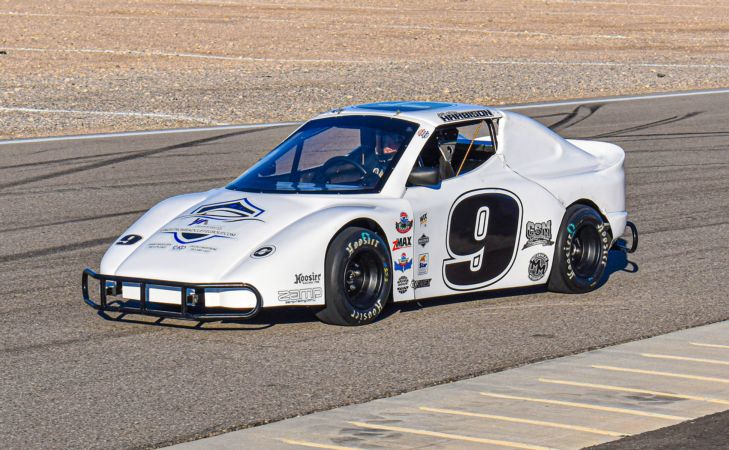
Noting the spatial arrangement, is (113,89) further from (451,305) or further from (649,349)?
(649,349)

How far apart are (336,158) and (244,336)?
1530mm

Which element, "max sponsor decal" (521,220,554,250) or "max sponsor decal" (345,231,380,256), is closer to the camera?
"max sponsor decal" (345,231,380,256)

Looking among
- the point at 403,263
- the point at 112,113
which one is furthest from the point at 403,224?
the point at 112,113

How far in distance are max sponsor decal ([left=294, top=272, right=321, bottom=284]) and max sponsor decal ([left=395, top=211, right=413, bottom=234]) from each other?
2.40 ft

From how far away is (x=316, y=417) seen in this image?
6.45 meters

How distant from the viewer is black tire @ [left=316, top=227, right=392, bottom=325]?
8180 mm

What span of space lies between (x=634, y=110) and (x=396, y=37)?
18.9 m

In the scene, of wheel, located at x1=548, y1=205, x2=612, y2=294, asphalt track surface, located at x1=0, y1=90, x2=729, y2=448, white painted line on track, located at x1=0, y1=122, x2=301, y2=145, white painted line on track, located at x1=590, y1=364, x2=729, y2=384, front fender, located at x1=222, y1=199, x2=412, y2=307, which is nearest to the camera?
asphalt track surface, located at x1=0, y1=90, x2=729, y2=448

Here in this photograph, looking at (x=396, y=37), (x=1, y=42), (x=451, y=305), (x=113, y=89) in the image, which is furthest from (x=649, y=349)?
(x=396, y=37)

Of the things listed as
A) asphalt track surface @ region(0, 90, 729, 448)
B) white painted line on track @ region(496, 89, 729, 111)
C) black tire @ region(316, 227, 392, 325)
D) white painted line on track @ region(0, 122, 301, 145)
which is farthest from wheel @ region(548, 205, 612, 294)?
white painted line on track @ region(496, 89, 729, 111)

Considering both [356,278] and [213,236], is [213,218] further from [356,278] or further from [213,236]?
[356,278]

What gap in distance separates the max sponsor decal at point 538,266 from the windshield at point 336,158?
1324 millimetres

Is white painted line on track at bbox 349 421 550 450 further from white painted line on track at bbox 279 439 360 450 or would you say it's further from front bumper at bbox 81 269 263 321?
front bumper at bbox 81 269 263 321

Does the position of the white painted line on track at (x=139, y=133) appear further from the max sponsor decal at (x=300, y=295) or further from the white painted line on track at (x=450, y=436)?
the white painted line on track at (x=450, y=436)
